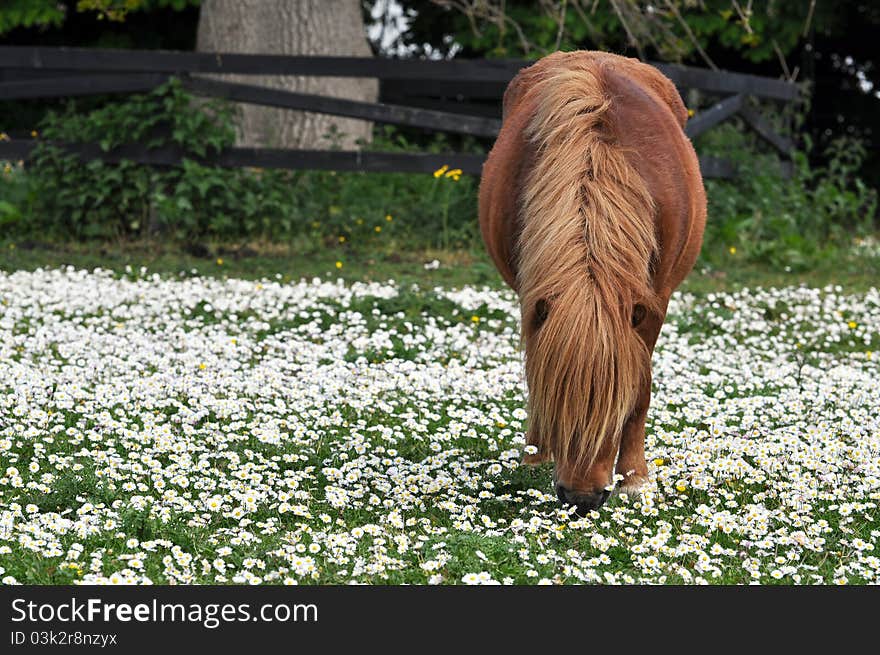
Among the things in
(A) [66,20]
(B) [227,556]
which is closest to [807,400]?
(B) [227,556]

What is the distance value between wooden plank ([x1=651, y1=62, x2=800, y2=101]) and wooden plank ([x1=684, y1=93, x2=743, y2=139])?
0.13 m

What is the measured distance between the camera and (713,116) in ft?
36.1

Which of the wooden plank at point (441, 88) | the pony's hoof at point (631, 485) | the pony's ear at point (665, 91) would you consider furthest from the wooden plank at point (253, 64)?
the pony's hoof at point (631, 485)

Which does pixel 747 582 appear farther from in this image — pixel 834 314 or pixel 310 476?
pixel 834 314

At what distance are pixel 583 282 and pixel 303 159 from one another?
268 inches

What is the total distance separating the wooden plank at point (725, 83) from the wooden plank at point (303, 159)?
212 centimetres

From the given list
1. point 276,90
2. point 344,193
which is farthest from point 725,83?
point 276,90

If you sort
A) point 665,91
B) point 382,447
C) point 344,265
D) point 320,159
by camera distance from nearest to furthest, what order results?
point 382,447 < point 665,91 < point 344,265 < point 320,159

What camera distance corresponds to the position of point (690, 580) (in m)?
3.79

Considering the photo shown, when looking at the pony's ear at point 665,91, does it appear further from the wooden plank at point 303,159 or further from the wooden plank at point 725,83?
the wooden plank at point 725,83

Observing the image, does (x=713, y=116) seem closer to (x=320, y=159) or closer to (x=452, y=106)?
(x=452, y=106)

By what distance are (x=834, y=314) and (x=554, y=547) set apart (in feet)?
16.9

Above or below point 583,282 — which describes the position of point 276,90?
above

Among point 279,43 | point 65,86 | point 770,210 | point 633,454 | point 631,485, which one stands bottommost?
point 631,485
